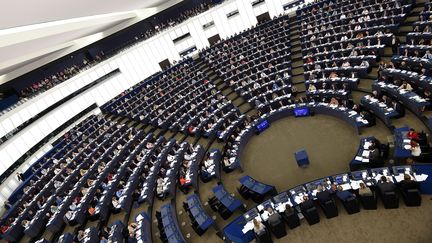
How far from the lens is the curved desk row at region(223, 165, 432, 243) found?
11.9 meters

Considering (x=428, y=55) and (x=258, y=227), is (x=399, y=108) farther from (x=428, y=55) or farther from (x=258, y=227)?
(x=258, y=227)

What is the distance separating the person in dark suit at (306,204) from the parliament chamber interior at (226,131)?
3.3 inches

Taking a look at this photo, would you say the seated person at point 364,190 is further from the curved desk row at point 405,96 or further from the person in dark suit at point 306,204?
the curved desk row at point 405,96

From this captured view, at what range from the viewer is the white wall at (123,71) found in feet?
90.3

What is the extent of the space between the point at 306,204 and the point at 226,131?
29.1ft

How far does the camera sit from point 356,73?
1989 cm

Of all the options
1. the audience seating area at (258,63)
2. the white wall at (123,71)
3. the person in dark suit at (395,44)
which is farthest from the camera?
the white wall at (123,71)

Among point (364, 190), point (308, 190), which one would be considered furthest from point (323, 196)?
point (364, 190)

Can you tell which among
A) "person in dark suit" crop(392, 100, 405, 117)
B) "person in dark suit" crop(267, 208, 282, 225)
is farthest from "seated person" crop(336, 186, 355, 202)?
"person in dark suit" crop(392, 100, 405, 117)

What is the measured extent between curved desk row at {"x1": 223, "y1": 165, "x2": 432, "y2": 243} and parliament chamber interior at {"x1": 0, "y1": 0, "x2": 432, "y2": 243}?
0.06 m

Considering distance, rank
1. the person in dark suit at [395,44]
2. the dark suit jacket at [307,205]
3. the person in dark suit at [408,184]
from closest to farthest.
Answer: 1. the person in dark suit at [408,184]
2. the dark suit jacket at [307,205]
3. the person in dark suit at [395,44]

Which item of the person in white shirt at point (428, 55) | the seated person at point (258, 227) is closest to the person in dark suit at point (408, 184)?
the seated person at point (258, 227)

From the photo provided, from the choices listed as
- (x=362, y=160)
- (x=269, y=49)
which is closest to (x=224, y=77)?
(x=269, y=49)

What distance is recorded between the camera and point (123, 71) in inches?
1372
